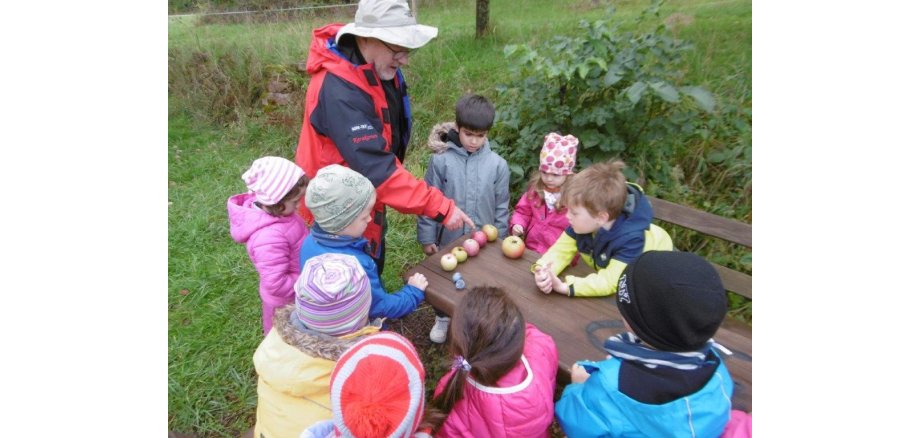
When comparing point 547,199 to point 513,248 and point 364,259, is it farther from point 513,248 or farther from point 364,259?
point 364,259

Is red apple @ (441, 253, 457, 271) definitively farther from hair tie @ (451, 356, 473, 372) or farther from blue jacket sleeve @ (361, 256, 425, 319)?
hair tie @ (451, 356, 473, 372)

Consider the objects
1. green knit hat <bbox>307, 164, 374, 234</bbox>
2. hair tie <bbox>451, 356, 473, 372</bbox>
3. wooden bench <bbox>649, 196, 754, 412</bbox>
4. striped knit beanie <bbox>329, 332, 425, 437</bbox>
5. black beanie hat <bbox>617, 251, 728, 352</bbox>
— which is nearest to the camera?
striped knit beanie <bbox>329, 332, 425, 437</bbox>

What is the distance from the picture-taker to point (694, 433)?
62.4 inches

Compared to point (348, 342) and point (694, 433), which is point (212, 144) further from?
point (694, 433)

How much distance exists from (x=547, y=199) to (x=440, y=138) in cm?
100

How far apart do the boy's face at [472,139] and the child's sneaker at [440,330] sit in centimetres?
132

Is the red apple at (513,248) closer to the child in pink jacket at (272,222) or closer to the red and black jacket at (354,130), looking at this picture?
the red and black jacket at (354,130)

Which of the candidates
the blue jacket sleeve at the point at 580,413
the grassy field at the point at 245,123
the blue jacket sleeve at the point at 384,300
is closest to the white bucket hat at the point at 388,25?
the blue jacket sleeve at the point at 384,300

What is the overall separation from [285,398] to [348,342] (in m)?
0.32

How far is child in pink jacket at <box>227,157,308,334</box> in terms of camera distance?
8.79 ft

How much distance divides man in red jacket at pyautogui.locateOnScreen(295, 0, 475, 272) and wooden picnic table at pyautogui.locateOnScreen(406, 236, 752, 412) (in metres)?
0.36

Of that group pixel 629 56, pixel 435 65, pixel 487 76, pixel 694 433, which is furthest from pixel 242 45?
pixel 694 433

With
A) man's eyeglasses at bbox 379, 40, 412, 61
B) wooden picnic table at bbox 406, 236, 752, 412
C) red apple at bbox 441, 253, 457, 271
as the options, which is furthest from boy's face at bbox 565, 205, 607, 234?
man's eyeglasses at bbox 379, 40, 412, 61

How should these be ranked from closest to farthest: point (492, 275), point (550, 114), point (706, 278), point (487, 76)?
point (706, 278)
point (492, 275)
point (550, 114)
point (487, 76)
